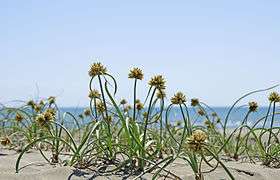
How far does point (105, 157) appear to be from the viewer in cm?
281

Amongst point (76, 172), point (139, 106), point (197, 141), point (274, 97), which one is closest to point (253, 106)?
point (274, 97)

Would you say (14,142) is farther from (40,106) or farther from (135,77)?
(135,77)

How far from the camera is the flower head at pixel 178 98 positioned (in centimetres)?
270

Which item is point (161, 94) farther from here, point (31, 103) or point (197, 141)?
point (31, 103)

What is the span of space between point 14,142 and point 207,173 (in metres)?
2.16

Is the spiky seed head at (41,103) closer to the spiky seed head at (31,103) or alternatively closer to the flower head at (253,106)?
the spiky seed head at (31,103)

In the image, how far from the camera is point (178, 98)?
8.90 feet

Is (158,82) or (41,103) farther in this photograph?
(41,103)

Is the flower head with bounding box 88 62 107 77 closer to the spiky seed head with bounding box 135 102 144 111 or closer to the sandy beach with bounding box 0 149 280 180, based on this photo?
the sandy beach with bounding box 0 149 280 180

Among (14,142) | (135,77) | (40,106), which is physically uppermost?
(135,77)

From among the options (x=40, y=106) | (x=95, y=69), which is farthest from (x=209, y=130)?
(x=95, y=69)

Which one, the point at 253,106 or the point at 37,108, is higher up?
the point at 253,106

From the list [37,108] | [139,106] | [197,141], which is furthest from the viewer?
[37,108]

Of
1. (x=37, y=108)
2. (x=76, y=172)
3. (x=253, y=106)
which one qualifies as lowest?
(x=76, y=172)
